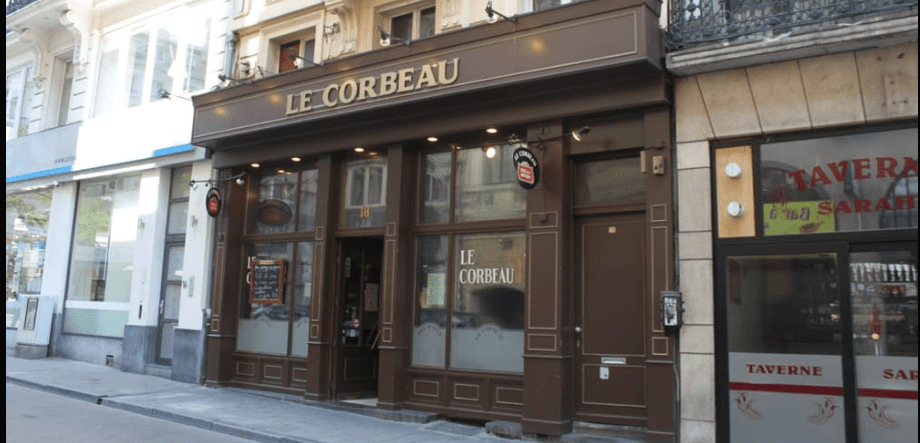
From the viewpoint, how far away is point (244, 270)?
1413cm

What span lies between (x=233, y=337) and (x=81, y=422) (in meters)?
3.79

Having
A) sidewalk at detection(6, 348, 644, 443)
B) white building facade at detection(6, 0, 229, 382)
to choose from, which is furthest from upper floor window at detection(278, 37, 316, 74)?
sidewalk at detection(6, 348, 644, 443)

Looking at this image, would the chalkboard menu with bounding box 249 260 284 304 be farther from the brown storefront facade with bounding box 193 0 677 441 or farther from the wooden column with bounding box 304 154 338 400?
the wooden column with bounding box 304 154 338 400

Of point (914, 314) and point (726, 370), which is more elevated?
point (914, 314)

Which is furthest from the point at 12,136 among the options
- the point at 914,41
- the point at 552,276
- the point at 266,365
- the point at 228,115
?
the point at 914,41

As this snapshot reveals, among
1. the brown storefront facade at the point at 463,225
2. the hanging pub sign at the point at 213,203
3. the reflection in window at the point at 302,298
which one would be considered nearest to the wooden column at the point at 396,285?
the brown storefront facade at the point at 463,225

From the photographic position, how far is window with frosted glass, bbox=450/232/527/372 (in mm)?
10508

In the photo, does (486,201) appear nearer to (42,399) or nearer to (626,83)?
(626,83)

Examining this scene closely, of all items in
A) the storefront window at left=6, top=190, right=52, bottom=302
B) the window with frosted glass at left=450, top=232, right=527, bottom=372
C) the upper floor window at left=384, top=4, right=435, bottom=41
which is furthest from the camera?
the storefront window at left=6, top=190, right=52, bottom=302

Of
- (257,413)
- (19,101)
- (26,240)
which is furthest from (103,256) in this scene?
(257,413)

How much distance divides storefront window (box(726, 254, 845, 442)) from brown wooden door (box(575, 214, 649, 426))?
1174 millimetres

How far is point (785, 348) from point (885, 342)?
3.34 feet

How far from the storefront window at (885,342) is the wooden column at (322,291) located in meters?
8.00

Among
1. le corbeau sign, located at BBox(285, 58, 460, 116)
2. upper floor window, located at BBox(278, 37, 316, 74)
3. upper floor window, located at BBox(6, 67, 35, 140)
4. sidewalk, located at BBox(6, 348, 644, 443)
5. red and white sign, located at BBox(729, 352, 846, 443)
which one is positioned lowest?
sidewalk, located at BBox(6, 348, 644, 443)
